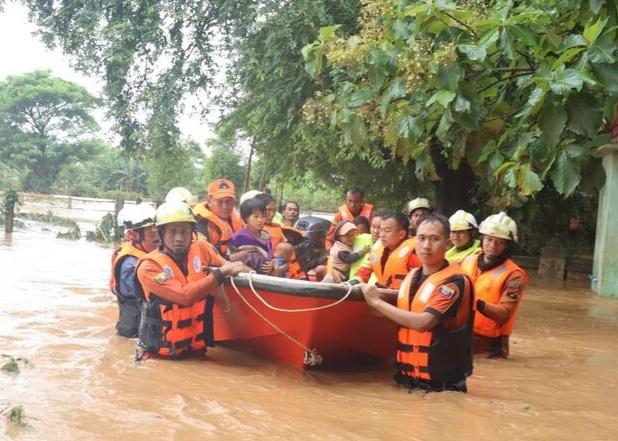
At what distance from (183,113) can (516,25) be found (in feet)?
30.6

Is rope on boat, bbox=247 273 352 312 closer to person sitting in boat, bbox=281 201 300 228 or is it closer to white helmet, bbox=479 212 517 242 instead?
white helmet, bbox=479 212 517 242

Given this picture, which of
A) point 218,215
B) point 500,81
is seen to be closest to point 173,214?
point 218,215

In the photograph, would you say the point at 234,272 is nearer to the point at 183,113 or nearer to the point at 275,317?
the point at 275,317

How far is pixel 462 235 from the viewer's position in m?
5.98

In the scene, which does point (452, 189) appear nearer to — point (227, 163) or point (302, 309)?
point (302, 309)

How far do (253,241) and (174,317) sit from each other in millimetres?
1077

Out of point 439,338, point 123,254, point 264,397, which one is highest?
point 123,254

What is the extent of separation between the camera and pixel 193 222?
189 inches

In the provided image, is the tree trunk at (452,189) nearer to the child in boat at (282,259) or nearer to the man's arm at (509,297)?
the child in boat at (282,259)

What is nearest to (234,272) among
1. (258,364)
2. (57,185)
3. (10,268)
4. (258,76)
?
(258,364)

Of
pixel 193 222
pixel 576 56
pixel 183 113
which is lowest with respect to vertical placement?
pixel 193 222

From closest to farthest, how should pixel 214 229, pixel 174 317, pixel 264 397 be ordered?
pixel 264 397 → pixel 174 317 → pixel 214 229

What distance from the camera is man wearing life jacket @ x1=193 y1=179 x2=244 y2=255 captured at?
6.14 m

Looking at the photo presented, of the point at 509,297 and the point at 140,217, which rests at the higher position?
the point at 140,217
